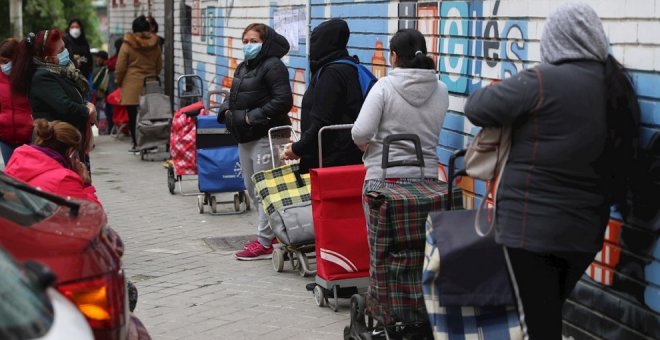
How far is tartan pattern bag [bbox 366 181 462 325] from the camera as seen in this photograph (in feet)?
20.2

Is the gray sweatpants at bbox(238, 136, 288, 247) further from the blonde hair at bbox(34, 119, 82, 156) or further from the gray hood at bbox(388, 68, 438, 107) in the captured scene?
the gray hood at bbox(388, 68, 438, 107)

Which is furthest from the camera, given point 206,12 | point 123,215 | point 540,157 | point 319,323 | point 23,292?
point 206,12

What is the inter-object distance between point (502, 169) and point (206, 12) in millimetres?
12917

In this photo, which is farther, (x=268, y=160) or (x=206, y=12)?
(x=206, y=12)

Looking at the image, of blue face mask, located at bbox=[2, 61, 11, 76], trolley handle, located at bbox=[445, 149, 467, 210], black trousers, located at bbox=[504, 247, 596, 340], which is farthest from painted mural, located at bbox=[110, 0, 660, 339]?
blue face mask, located at bbox=[2, 61, 11, 76]

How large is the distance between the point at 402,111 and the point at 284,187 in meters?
2.08

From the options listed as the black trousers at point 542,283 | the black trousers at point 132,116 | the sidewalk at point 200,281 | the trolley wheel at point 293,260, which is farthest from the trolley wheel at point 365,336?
the black trousers at point 132,116

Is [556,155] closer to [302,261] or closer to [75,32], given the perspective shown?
[302,261]

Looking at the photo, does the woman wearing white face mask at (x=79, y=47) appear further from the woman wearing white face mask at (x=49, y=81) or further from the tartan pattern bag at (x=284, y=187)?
the tartan pattern bag at (x=284, y=187)

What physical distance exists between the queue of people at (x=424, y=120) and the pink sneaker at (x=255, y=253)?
0.01 m

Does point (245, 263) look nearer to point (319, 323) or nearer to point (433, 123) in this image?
point (319, 323)

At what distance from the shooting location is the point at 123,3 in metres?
24.4

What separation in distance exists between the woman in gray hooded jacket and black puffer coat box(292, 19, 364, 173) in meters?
2.76

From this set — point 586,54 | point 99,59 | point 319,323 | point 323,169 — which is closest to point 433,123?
point 323,169
